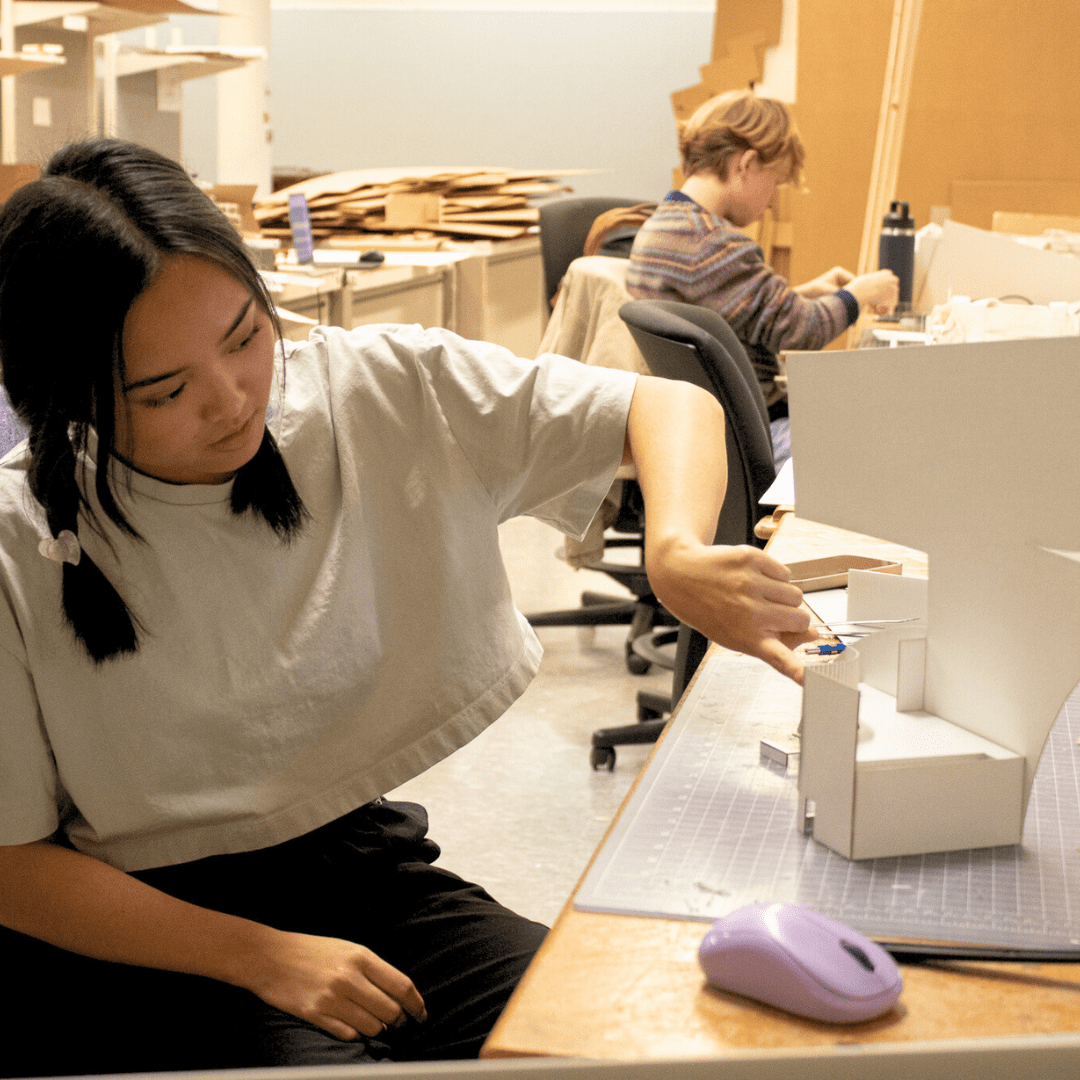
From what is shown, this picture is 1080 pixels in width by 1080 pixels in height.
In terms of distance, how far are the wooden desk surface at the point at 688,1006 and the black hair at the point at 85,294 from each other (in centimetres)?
41

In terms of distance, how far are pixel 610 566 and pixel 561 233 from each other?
97cm

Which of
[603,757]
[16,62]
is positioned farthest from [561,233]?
[603,757]

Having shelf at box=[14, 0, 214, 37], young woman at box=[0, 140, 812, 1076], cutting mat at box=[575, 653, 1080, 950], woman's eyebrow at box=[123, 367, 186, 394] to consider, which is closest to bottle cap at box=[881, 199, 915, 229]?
Result: shelf at box=[14, 0, 214, 37]

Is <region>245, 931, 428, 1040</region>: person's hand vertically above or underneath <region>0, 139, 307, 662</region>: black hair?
underneath

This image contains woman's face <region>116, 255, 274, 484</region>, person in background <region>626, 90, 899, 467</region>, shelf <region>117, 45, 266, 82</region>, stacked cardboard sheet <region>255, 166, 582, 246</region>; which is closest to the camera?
woman's face <region>116, 255, 274, 484</region>

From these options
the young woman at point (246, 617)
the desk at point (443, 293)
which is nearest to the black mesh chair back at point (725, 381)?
the young woman at point (246, 617)

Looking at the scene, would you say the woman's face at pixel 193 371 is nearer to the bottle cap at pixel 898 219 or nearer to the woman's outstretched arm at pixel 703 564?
the woman's outstretched arm at pixel 703 564

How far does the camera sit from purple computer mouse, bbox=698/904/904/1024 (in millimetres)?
558

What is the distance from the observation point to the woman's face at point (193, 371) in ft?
2.62

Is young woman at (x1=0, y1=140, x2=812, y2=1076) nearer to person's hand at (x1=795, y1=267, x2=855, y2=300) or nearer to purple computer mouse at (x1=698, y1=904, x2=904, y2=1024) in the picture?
purple computer mouse at (x1=698, y1=904, x2=904, y2=1024)

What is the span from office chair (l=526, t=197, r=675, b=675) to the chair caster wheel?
28 cm

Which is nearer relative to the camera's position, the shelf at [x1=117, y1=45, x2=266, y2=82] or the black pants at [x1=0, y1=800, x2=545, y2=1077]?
the black pants at [x1=0, y1=800, x2=545, y2=1077]

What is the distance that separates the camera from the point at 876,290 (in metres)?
2.67

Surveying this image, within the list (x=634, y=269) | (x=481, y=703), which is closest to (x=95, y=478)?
(x=481, y=703)
